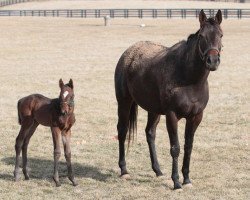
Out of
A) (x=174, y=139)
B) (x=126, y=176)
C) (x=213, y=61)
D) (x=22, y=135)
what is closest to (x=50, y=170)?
(x=22, y=135)

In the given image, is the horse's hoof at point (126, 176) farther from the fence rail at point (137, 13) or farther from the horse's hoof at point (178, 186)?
the fence rail at point (137, 13)

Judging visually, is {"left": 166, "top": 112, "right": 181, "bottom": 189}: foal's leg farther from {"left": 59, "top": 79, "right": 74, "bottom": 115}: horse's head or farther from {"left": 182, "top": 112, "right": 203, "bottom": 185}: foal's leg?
{"left": 59, "top": 79, "right": 74, "bottom": 115}: horse's head

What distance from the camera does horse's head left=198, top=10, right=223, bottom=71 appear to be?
7.79 m

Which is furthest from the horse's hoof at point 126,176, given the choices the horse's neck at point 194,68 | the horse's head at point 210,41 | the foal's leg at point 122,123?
the horse's head at point 210,41

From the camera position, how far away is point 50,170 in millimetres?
10055

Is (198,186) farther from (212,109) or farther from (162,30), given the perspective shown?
(162,30)

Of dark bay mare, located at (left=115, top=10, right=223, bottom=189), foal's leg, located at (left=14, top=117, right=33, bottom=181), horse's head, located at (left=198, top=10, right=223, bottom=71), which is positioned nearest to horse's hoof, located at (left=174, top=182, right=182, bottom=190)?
dark bay mare, located at (left=115, top=10, right=223, bottom=189)

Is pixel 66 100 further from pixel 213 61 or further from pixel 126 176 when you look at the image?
pixel 213 61

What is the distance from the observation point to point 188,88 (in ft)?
27.9

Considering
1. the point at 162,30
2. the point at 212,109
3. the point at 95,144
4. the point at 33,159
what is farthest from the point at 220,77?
the point at 162,30

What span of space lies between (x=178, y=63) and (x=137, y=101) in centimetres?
116

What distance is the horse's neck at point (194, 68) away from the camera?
27.7ft

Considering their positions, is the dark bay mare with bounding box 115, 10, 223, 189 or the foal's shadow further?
the foal's shadow

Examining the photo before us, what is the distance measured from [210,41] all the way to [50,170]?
3.87 meters
